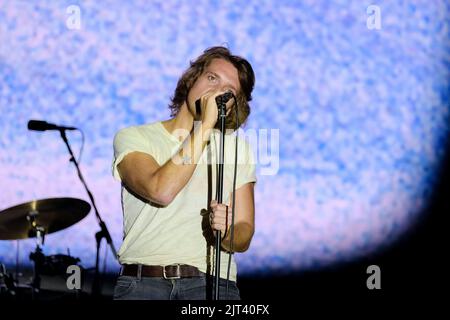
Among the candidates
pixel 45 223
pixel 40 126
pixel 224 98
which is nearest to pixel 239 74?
pixel 224 98

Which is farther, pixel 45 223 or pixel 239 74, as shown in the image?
pixel 45 223

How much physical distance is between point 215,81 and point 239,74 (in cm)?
11

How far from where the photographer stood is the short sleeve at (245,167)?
6.14 ft

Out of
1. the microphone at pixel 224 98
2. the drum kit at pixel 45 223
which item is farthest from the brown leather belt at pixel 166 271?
the drum kit at pixel 45 223

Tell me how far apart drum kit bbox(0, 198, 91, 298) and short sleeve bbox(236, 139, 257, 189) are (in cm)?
77

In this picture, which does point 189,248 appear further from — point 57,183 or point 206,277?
point 57,183

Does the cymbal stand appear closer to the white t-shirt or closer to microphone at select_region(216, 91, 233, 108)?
the white t-shirt

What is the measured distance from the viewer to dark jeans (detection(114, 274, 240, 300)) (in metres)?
1.66

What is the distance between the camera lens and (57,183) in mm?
2439

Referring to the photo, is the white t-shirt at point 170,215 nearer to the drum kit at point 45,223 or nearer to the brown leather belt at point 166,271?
the brown leather belt at point 166,271

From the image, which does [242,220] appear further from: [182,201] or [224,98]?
[224,98]

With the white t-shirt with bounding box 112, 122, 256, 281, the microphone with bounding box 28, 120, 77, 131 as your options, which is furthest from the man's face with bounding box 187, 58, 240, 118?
the microphone with bounding box 28, 120, 77, 131

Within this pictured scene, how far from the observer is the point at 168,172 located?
166 centimetres

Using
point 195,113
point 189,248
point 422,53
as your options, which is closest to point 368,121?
point 422,53
